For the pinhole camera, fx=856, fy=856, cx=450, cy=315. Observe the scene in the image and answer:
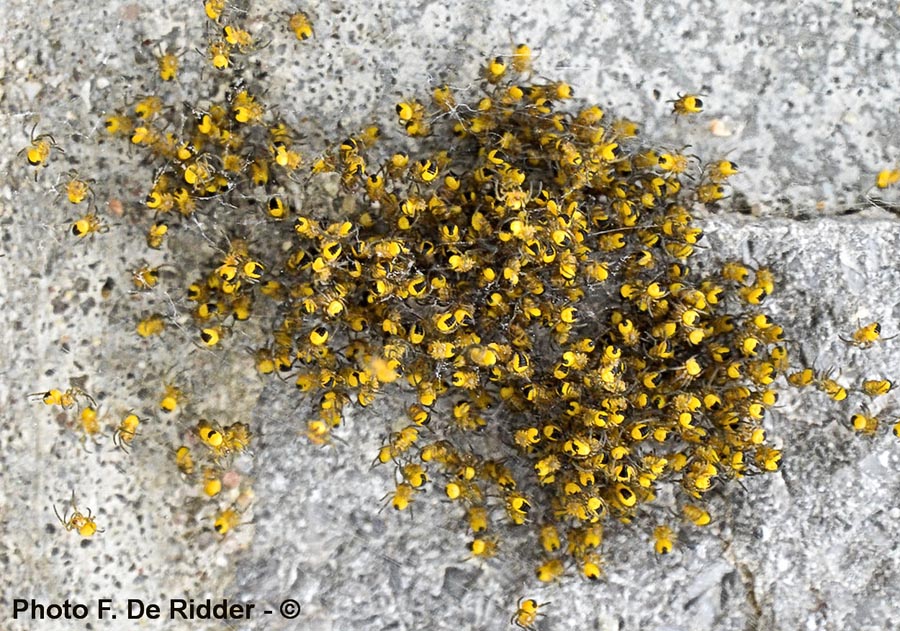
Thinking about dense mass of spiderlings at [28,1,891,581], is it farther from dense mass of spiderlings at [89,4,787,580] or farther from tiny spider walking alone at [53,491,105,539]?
tiny spider walking alone at [53,491,105,539]

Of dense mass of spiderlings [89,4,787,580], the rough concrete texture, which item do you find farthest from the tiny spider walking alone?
dense mass of spiderlings [89,4,787,580]

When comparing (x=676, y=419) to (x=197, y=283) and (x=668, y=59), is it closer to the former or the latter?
(x=668, y=59)

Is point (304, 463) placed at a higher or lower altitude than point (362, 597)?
higher

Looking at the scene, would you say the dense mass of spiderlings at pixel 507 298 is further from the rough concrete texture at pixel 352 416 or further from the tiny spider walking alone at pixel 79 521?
the tiny spider walking alone at pixel 79 521

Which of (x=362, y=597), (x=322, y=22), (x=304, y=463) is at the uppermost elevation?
(x=322, y=22)

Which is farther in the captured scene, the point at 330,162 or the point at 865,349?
the point at 865,349

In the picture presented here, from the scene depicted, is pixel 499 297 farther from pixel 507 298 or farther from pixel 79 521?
pixel 79 521

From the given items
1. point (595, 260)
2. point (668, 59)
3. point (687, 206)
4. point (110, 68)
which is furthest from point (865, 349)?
point (110, 68)
